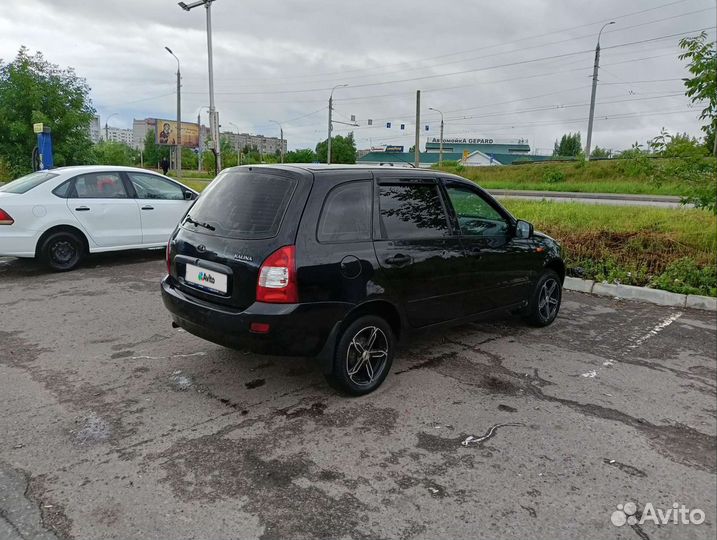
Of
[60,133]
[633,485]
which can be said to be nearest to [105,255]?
[633,485]

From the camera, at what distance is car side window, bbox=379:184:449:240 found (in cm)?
403

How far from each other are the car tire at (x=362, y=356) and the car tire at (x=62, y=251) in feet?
18.8

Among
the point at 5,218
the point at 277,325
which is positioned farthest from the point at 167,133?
the point at 277,325

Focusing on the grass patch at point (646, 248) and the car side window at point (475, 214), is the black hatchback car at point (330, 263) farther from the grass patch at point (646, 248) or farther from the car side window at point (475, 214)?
the grass patch at point (646, 248)

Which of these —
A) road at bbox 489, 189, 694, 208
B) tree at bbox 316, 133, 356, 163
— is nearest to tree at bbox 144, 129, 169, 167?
tree at bbox 316, 133, 356, 163

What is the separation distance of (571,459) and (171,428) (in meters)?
2.47

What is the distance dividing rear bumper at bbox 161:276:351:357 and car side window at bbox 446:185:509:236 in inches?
62.7

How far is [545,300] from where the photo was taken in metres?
5.67

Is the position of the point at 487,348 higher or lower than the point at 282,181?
lower

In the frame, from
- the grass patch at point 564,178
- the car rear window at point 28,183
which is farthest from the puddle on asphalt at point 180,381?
the grass patch at point 564,178

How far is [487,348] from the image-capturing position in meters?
4.98

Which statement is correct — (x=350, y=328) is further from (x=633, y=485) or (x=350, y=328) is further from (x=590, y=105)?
(x=590, y=105)

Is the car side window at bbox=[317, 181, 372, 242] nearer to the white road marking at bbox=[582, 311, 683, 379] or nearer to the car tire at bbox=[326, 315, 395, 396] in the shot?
the car tire at bbox=[326, 315, 395, 396]

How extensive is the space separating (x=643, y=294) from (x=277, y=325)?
5.62 metres
